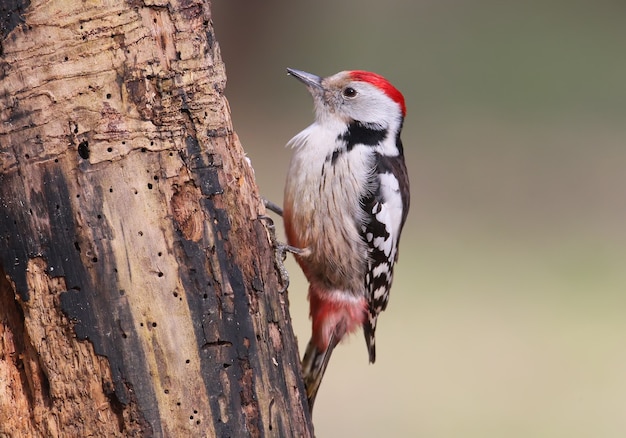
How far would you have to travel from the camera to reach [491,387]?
7.27m

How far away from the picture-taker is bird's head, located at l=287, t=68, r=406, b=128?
15.0 ft

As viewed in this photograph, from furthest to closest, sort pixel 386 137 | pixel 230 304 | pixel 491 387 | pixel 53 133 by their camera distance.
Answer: pixel 491 387 < pixel 386 137 < pixel 230 304 < pixel 53 133

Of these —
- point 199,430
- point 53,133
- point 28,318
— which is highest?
point 53,133

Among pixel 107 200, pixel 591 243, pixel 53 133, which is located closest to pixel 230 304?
pixel 107 200

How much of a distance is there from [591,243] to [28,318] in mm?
8107

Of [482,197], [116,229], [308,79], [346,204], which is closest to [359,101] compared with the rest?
[308,79]

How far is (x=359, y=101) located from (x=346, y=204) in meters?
0.59

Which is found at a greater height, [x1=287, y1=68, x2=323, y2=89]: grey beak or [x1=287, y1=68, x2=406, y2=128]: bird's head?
[x1=287, y1=68, x2=323, y2=89]: grey beak

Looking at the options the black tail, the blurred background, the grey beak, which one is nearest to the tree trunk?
the black tail

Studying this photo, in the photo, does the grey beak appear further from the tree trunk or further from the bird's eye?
the tree trunk

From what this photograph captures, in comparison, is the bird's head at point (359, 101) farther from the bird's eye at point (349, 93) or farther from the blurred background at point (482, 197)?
the blurred background at point (482, 197)

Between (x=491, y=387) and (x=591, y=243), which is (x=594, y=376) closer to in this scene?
(x=491, y=387)

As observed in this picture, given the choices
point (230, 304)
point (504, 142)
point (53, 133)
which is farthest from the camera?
point (504, 142)

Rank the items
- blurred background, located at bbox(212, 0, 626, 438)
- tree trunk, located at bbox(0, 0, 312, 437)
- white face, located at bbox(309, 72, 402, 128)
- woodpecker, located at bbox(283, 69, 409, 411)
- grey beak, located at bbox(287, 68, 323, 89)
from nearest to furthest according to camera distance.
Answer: tree trunk, located at bbox(0, 0, 312, 437) < woodpecker, located at bbox(283, 69, 409, 411) < white face, located at bbox(309, 72, 402, 128) < grey beak, located at bbox(287, 68, 323, 89) < blurred background, located at bbox(212, 0, 626, 438)
